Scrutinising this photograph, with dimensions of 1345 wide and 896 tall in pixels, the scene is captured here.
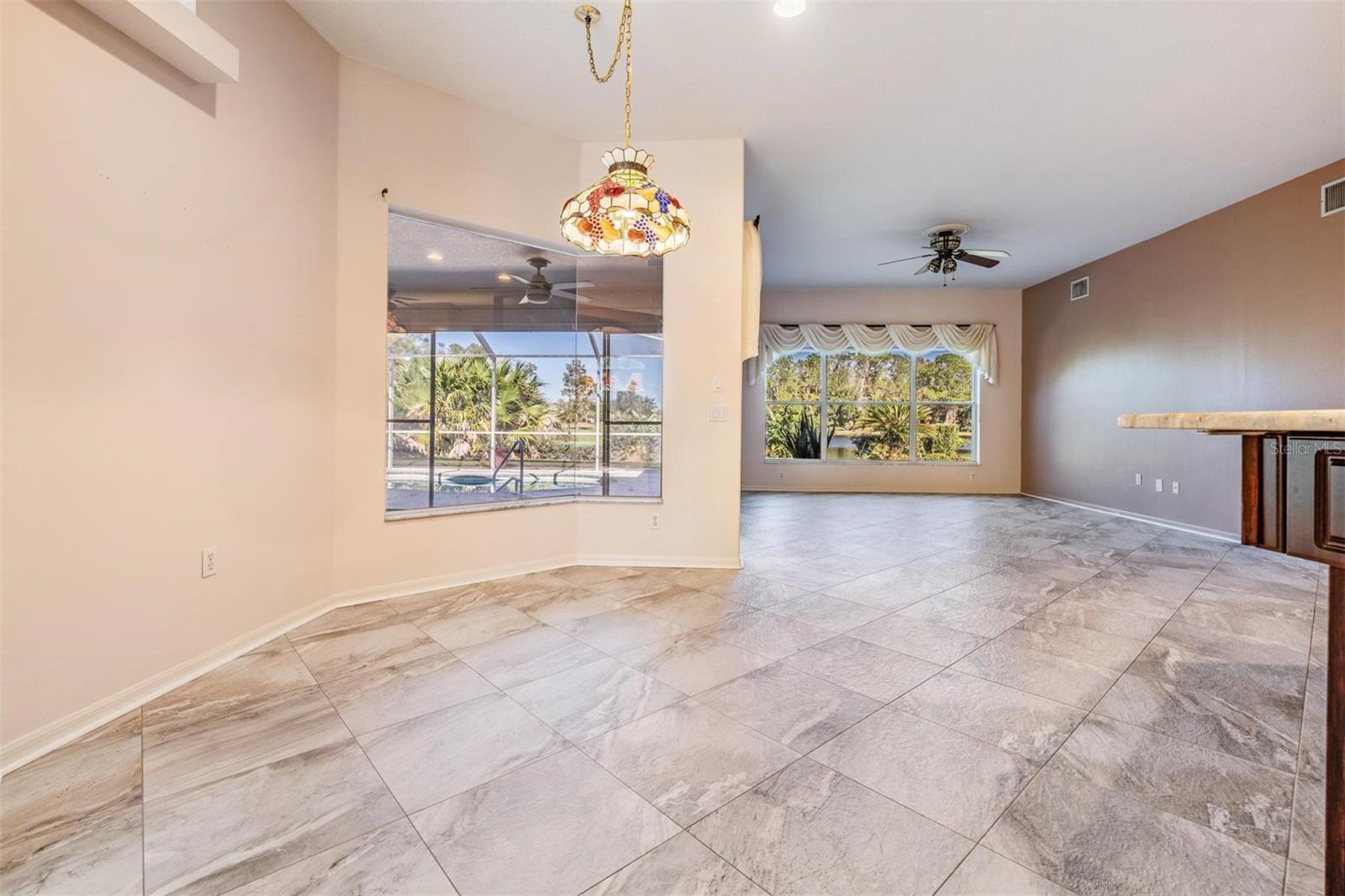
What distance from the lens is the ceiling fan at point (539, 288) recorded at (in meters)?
3.50

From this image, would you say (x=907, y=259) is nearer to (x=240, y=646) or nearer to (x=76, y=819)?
(x=240, y=646)

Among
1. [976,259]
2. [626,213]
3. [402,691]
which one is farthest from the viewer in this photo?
[976,259]

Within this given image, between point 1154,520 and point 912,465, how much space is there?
2.77 meters

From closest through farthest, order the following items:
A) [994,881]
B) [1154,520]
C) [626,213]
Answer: [994,881] → [626,213] → [1154,520]

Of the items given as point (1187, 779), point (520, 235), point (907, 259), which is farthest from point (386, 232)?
point (907, 259)

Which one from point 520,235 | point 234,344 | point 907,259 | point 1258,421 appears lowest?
point 1258,421

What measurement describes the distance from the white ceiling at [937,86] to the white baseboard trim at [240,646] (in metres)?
2.40

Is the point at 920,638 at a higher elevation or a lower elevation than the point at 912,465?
lower

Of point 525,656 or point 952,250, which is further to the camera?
point 952,250

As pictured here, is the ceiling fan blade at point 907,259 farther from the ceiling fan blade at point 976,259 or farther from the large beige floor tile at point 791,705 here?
the large beige floor tile at point 791,705

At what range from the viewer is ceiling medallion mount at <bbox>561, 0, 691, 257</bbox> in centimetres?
195

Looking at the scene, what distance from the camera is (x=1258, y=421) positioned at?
974mm

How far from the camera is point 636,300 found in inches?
142

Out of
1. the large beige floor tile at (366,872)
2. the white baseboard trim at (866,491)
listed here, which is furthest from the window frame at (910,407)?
the large beige floor tile at (366,872)
